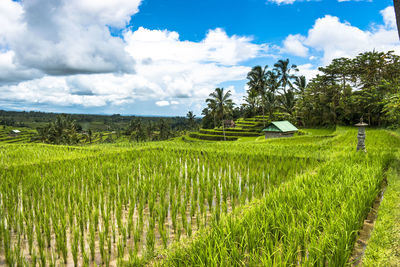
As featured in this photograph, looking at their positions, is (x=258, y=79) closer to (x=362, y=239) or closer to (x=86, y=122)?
(x=362, y=239)

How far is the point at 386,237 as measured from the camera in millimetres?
2869

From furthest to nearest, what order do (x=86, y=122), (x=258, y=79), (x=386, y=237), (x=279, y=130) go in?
(x=86, y=122), (x=258, y=79), (x=279, y=130), (x=386, y=237)

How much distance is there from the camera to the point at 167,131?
52.8m

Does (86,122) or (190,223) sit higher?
(86,122)

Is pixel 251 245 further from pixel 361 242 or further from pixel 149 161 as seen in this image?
pixel 149 161

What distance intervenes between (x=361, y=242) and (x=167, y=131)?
1992 inches

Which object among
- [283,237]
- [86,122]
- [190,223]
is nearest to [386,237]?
[283,237]

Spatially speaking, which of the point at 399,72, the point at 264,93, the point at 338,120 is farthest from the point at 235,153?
the point at 264,93

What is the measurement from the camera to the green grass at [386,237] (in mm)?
2486

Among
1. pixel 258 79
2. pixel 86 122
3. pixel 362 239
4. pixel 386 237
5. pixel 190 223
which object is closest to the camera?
pixel 386 237

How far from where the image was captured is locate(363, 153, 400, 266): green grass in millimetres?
2486

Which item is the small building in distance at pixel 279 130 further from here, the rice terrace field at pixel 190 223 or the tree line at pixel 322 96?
the rice terrace field at pixel 190 223

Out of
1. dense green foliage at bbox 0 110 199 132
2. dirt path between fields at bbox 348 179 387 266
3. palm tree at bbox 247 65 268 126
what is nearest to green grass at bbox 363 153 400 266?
dirt path between fields at bbox 348 179 387 266

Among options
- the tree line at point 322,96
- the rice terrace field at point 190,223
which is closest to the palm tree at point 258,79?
the tree line at point 322,96
